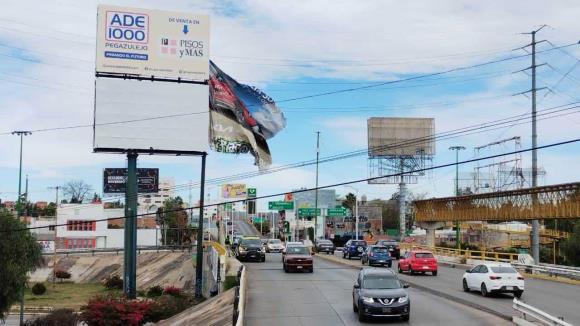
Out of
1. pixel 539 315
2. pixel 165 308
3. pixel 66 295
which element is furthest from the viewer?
pixel 66 295

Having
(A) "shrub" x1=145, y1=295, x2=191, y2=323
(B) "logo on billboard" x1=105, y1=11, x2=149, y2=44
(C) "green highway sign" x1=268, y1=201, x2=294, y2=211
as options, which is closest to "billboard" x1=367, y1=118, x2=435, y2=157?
(C) "green highway sign" x1=268, y1=201, x2=294, y2=211

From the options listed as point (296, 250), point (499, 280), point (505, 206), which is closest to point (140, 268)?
point (296, 250)

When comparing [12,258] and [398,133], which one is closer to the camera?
[12,258]

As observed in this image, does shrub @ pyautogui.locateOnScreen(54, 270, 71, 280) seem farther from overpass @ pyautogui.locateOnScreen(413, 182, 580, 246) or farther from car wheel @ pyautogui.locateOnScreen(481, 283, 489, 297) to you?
car wheel @ pyautogui.locateOnScreen(481, 283, 489, 297)

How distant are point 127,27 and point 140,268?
122 feet

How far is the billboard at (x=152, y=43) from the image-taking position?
38625 mm

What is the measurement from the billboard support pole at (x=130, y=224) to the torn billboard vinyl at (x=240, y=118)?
229 inches

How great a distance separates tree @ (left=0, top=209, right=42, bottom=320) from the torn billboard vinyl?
44.8 feet

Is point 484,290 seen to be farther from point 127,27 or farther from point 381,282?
point 127,27

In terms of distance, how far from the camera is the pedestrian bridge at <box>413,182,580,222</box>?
39031 mm

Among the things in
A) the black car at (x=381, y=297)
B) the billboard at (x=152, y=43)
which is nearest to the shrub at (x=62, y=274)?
the billboard at (x=152, y=43)

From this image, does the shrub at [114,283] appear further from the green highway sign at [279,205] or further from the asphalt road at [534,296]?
the green highway sign at [279,205]

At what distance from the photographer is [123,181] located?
55.4 metres

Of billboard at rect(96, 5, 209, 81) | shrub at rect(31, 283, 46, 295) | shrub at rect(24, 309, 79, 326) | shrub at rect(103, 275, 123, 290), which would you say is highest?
billboard at rect(96, 5, 209, 81)
